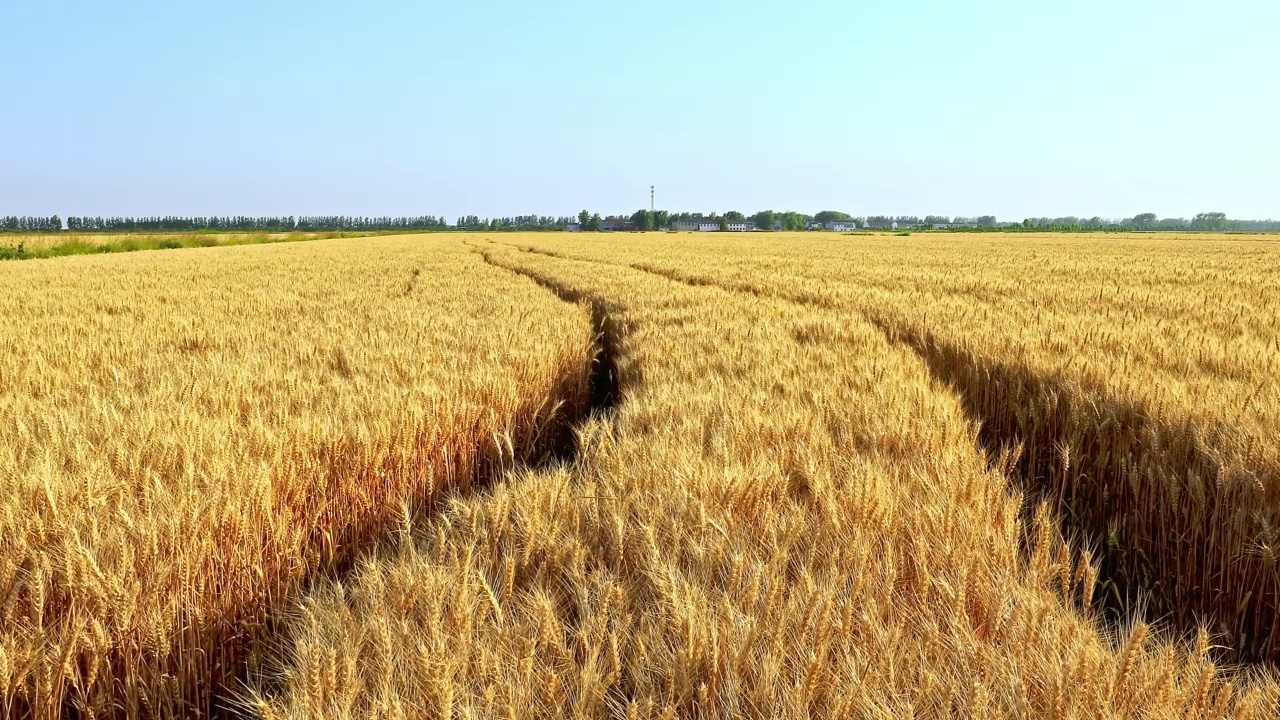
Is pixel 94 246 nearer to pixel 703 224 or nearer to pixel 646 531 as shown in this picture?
pixel 646 531

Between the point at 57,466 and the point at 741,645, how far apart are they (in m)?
1.70

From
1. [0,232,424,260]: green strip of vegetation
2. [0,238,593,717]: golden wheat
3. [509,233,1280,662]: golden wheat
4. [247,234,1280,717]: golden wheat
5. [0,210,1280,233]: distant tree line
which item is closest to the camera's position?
[247,234,1280,717]: golden wheat

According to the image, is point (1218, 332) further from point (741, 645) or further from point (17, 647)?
point (17, 647)

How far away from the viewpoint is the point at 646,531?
1.23 meters

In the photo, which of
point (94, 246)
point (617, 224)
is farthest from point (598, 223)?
point (94, 246)

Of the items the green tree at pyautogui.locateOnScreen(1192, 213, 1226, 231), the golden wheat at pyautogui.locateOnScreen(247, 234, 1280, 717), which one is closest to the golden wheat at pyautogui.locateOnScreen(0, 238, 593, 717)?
the golden wheat at pyautogui.locateOnScreen(247, 234, 1280, 717)

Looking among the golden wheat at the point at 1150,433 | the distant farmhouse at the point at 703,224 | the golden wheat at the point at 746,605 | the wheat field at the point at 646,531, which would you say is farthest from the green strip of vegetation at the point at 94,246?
the distant farmhouse at the point at 703,224

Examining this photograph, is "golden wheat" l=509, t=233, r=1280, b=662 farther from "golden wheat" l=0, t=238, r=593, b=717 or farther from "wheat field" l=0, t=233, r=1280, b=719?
"golden wheat" l=0, t=238, r=593, b=717

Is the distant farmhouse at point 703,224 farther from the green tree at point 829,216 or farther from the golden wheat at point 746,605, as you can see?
the golden wheat at point 746,605

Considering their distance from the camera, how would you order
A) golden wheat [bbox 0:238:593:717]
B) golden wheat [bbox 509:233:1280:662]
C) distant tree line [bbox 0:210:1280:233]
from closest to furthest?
golden wheat [bbox 0:238:593:717] → golden wheat [bbox 509:233:1280:662] → distant tree line [bbox 0:210:1280:233]

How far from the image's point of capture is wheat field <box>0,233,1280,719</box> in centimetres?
92

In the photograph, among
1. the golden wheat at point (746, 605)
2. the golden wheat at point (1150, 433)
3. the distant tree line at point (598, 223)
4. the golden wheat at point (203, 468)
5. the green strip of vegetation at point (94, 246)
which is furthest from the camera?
the distant tree line at point (598, 223)

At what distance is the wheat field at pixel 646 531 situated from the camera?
924 millimetres

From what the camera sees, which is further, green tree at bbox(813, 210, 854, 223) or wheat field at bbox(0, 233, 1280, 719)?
green tree at bbox(813, 210, 854, 223)
